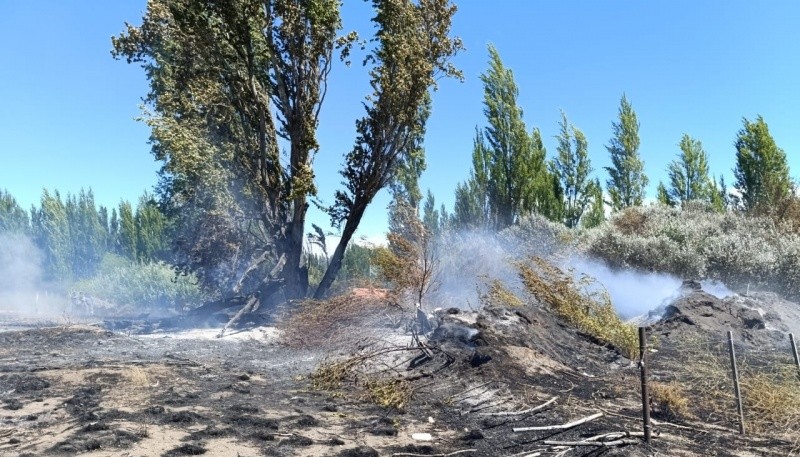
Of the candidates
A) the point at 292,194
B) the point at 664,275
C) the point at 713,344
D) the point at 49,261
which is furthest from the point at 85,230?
the point at 713,344

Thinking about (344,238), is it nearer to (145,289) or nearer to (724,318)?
(724,318)

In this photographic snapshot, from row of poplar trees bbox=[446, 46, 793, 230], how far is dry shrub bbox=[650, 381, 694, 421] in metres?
23.5

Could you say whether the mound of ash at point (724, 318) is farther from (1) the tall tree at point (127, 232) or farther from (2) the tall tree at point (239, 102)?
(1) the tall tree at point (127, 232)

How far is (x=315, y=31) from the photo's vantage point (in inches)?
685

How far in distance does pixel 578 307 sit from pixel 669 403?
15.3 ft

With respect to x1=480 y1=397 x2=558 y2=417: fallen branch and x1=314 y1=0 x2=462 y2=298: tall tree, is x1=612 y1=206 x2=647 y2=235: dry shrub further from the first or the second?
x1=480 y1=397 x2=558 y2=417: fallen branch

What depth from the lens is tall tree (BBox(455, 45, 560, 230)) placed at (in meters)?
31.3

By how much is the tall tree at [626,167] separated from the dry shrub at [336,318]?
27514 mm

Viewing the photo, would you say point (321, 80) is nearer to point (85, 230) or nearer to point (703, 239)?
point (703, 239)

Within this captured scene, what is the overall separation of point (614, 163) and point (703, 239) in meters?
18.1

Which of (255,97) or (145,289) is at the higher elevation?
(255,97)

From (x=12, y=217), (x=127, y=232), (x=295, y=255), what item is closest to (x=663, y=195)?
(x=295, y=255)

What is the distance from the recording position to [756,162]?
101ft

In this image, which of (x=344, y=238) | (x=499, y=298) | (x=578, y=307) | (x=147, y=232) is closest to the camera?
(x=578, y=307)
